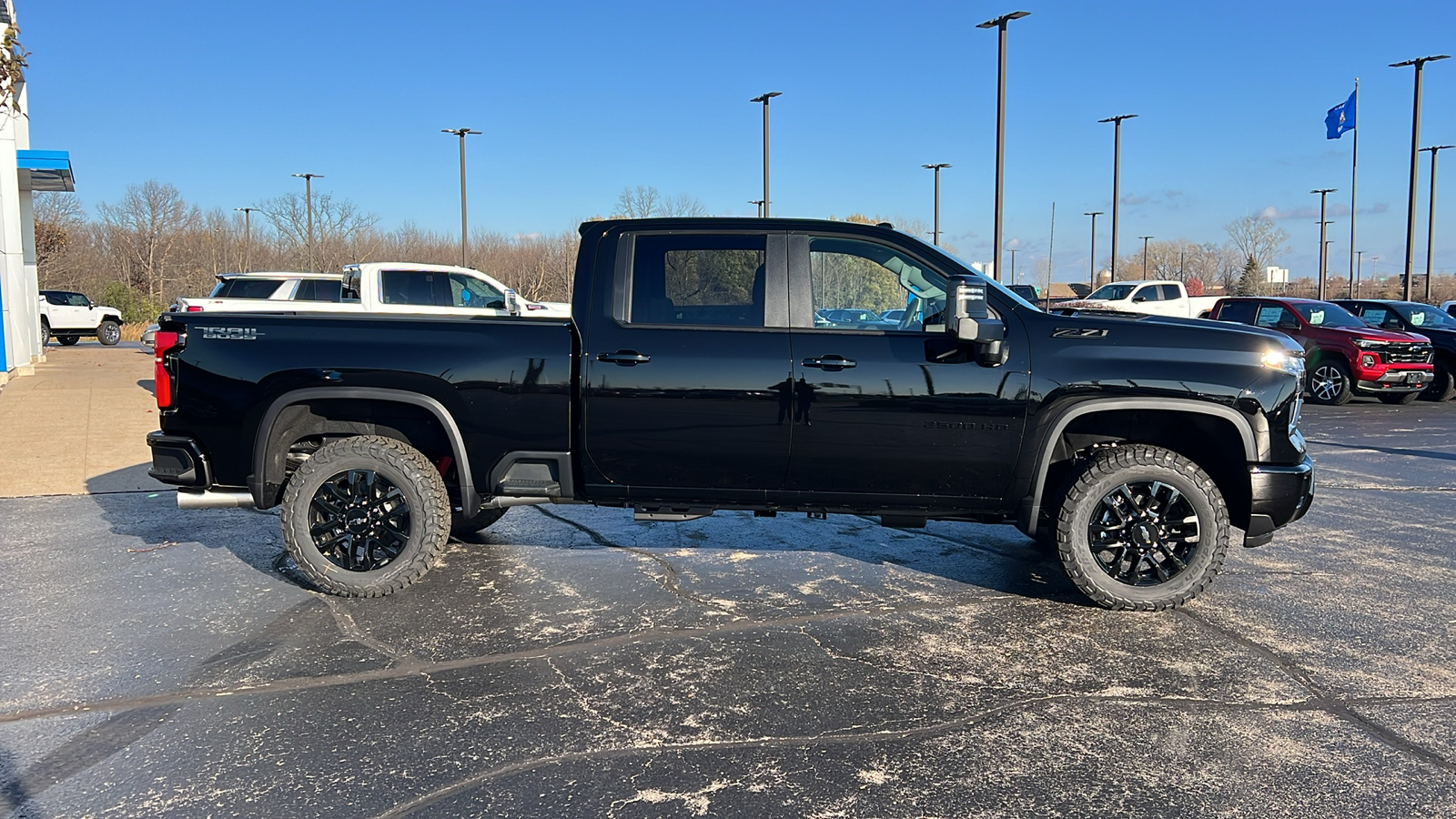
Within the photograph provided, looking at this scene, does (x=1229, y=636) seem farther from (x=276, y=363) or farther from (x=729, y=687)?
(x=276, y=363)

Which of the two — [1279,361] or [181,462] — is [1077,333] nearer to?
[1279,361]

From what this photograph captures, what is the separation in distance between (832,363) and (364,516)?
2609 mm

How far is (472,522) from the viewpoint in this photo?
700cm

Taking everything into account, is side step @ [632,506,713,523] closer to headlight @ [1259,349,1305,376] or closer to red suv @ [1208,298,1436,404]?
headlight @ [1259,349,1305,376]

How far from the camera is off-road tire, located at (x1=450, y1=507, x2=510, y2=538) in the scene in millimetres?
6902

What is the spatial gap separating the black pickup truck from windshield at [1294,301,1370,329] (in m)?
14.3

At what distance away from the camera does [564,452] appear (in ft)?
17.6

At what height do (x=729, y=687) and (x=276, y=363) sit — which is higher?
(x=276, y=363)

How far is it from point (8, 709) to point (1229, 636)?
17.2 ft

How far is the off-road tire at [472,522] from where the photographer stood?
22.6ft

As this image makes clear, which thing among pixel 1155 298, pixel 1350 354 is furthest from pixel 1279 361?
pixel 1155 298

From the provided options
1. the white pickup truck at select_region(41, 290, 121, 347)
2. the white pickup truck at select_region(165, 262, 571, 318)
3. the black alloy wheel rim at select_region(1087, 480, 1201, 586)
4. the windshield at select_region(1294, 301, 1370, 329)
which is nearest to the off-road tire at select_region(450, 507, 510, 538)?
the black alloy wheel rim at select_region(1087, 480, 1201, 586)

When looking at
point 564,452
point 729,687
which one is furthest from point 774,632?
point 564,452

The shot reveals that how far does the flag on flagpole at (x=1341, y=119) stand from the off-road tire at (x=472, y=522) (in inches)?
1341
